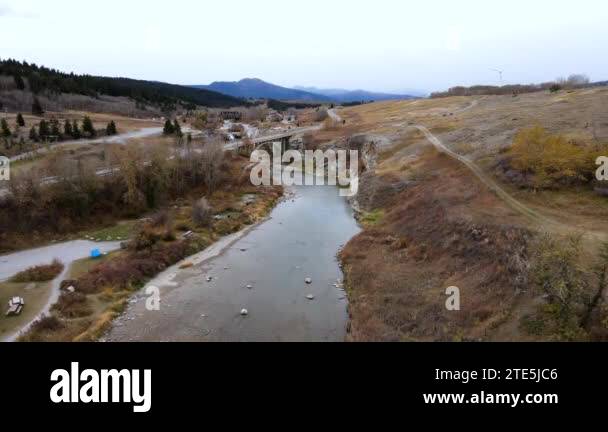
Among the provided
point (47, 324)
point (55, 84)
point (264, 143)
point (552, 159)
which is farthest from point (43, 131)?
point (55, 84)

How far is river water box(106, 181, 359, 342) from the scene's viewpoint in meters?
24.0

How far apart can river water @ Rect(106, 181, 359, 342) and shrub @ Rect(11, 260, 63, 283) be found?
300 inches

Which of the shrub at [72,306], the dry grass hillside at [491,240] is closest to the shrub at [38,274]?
the shrub at [72,306]

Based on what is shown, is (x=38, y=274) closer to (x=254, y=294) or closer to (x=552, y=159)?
(x=254, y=294)

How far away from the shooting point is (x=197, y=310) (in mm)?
26234

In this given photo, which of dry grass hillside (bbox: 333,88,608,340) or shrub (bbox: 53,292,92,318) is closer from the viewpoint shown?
dry grass hillside (bbox: 333,88,608,340)

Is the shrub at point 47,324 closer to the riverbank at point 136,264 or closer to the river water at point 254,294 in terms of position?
the riverbank at point 136,264

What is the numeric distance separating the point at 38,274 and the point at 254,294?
16.6 m

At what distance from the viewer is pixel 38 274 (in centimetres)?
2956

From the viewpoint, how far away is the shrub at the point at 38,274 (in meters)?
29.2

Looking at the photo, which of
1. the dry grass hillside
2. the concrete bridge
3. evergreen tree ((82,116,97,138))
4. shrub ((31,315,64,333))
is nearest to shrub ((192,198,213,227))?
the dry grass hillside

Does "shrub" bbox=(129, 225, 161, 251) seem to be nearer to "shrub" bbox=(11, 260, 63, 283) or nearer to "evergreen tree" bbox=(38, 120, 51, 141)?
"shrub" bbox=(11, 260, 63, 283)
